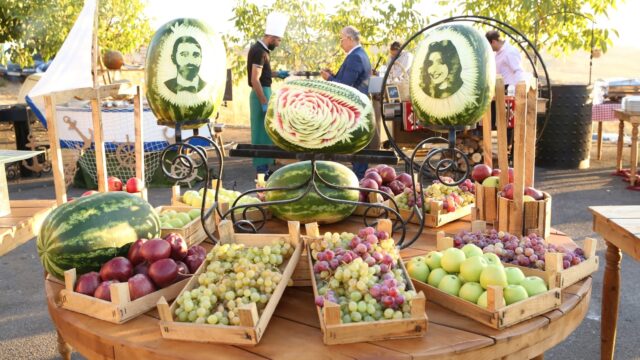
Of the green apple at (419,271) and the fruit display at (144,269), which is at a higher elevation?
the fruit display at (144,269)

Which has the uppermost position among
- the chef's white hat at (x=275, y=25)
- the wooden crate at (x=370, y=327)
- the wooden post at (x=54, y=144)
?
the chef's white hat at (x=275, y=25)

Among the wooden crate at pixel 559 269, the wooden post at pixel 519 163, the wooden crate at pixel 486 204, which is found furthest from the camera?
the wooden crate at pixel 486 204

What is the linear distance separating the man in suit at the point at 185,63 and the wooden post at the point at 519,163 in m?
1.30

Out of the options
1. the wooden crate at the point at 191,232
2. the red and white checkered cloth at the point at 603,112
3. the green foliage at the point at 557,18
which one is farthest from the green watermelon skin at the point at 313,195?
the red and white checkered cloth at the point at 603,112

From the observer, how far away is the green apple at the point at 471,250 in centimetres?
206

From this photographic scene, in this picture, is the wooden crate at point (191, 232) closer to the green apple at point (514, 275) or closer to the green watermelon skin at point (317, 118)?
the green watermelon skin at point (317, 118)

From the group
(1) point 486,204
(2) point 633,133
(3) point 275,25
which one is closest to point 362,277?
(1) point 486,204

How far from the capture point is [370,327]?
64.3 inches

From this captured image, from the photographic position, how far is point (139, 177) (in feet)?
10.6

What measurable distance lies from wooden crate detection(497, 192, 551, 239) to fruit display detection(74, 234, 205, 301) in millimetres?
1317

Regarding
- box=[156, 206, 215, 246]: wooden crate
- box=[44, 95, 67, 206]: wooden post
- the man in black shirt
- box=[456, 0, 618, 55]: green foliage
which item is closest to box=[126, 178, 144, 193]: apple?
box=[44, 95, 67, 206]: wooden post

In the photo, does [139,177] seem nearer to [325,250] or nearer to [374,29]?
[325,250]

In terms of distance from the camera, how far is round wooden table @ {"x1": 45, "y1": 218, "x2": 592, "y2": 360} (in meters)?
1.60

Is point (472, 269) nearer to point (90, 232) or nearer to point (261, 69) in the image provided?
point (90, 232)
